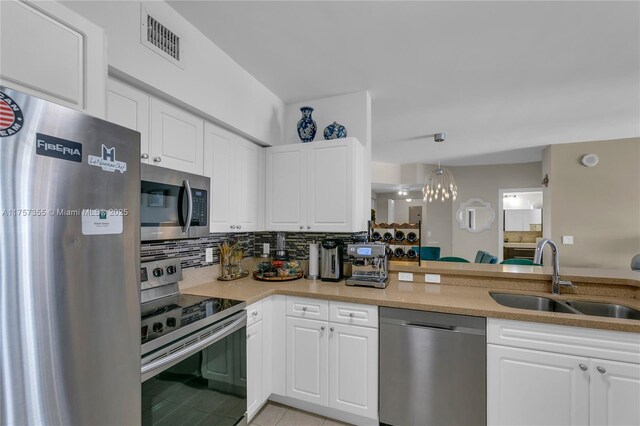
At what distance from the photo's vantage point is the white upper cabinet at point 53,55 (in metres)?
0.84

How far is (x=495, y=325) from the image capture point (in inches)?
66.4

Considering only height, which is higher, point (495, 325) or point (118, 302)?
point (118, 302)

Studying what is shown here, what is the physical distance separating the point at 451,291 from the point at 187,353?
1.80 m

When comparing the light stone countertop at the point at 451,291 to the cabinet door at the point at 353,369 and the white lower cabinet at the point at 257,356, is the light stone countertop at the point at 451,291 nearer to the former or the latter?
the white lower cabinet at the point at 257,356

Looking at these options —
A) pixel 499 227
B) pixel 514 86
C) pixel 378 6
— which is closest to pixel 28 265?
pixel 378 6

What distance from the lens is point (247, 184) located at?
2.50 metres

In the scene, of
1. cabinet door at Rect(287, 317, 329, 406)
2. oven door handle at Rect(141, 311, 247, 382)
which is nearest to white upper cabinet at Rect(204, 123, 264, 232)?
oven door handle at Rect(141, 311, 247, 382)

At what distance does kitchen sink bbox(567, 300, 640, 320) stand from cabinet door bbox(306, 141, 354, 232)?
1.67 m

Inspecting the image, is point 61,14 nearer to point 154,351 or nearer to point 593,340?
point 154,351

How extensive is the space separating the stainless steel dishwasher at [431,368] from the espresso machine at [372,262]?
0.39 meters

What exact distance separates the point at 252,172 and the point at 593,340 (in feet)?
8.29

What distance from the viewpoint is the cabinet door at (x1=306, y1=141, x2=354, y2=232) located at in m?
2.41

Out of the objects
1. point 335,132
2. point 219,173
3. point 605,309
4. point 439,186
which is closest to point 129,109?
point 219,173

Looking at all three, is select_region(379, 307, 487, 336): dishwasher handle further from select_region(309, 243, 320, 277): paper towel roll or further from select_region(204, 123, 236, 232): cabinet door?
select_region(204, 123, 236, 232): cabinet door
